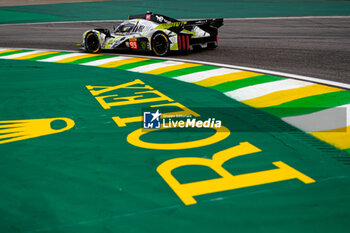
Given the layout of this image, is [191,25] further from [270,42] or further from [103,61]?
[270,42]

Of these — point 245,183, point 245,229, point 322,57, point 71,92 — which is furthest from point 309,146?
point 322,57

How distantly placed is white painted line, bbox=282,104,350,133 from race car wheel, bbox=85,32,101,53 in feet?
29.9

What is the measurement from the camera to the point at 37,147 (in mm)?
4730

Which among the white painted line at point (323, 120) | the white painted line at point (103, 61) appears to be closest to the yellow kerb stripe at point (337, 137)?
the white painted line at point (323, 120)

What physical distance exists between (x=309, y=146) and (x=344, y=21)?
1631 centimetres

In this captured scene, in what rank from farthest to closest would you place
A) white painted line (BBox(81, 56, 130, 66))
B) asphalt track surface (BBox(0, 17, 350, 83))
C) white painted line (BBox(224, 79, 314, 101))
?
1. white painted line (BBox(81, 56, 130, 66))
2. asphalt track surface (BBox(0, 17, 350, 83))
3. white painted line (BBox(224, 79, 314, 101))

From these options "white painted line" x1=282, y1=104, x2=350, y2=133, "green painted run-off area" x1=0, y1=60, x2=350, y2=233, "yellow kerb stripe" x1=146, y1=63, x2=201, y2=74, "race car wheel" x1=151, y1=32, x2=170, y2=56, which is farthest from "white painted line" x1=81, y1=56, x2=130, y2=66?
"white painted line" x1=282, y1=104, x2=350, y2=133

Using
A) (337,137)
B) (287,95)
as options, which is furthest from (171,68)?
(337,137)

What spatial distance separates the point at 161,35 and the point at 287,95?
5821mm

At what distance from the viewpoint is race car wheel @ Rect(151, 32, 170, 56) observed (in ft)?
38.2

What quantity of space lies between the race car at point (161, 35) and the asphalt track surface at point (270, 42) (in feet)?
1.49

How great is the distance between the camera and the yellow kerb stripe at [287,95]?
21.2ft

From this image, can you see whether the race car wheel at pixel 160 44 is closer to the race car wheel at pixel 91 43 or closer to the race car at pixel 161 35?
the race car at pixel 161 35

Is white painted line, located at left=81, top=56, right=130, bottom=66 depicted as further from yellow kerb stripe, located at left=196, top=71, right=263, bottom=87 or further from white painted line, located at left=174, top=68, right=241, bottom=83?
yellow kerb stripe, located at left=196, top=71, right=263, bottom=87
